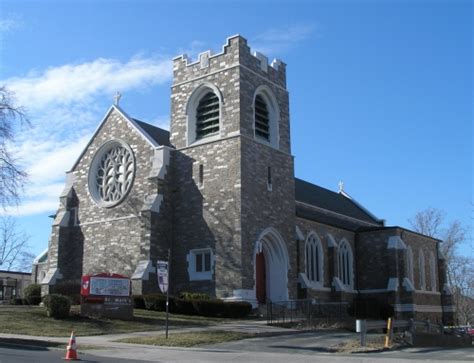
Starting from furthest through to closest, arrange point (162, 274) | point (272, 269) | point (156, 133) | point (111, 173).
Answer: point (156, 133)
point (111, 173)
point (272, 269)
point (162, 274)

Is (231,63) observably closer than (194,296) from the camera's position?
No

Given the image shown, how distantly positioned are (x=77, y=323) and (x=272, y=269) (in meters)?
12.2

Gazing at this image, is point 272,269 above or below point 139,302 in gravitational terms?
above

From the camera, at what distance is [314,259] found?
36719 mm

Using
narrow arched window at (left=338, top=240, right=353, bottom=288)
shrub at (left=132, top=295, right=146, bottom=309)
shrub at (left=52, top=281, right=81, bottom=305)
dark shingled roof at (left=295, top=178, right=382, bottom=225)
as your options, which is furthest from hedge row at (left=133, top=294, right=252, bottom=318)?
dark shingled roof at (left=295, top=178, right=382, bottom=225)

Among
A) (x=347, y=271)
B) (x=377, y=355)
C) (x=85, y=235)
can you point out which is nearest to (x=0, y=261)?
(x=85, y=235)

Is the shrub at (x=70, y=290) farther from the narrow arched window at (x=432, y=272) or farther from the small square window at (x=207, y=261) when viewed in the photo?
the narrow arched window at (x=432, y=272)

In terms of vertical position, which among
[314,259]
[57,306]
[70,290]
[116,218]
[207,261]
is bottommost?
[57,306]

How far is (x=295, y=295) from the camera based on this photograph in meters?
31.8

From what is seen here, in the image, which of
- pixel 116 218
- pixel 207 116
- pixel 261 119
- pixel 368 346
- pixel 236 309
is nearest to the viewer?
pixel 368 346

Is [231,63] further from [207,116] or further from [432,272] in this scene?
[432,272]

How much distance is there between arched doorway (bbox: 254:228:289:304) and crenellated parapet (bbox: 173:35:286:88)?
8.73 m

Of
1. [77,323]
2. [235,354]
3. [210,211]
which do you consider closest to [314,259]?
[210,211]

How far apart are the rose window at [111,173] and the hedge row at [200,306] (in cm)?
752
